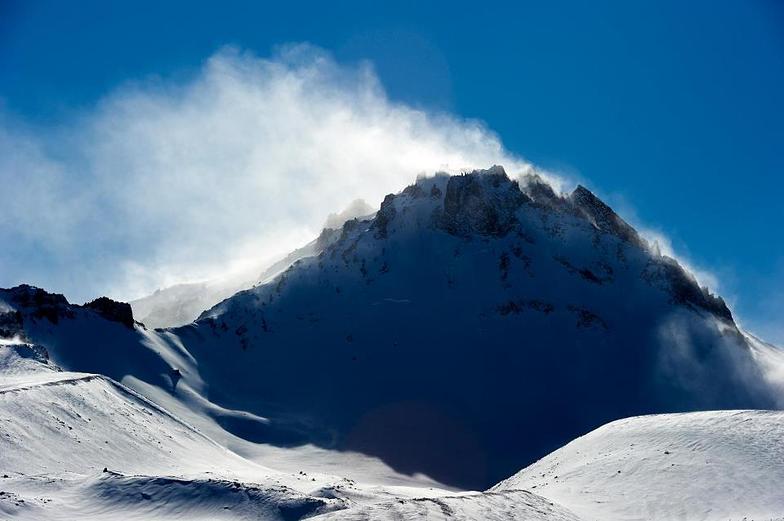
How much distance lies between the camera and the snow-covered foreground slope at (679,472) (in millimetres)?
32125

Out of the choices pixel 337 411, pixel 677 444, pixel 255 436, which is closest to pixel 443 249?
pixel 337 411

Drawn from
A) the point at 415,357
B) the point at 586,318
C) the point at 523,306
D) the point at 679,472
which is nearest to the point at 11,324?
the point at 415,357

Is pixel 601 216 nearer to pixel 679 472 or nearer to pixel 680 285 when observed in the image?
pixel 680 285

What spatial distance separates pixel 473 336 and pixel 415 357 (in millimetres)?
11539

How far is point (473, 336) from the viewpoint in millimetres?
137000

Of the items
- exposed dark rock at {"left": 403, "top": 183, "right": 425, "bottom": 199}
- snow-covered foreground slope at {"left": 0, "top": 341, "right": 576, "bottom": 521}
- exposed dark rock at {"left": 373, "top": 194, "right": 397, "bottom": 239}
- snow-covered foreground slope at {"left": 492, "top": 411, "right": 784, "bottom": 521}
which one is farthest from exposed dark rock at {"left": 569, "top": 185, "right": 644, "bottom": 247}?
snow-covered foreground slope at {"left": 492, "top": 411, "right": 784, "bottom": 521}

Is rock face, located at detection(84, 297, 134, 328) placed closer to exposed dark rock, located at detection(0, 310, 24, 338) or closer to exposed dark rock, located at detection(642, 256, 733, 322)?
exposed dark rock, located at detection(0, 310, 24, 338)

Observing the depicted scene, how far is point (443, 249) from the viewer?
504 feet

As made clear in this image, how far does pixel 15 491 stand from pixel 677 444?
102 ft

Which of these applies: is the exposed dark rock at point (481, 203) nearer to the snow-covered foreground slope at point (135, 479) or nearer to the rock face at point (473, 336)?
the rock face at point (473, 336)

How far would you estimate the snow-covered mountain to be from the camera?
60500mm

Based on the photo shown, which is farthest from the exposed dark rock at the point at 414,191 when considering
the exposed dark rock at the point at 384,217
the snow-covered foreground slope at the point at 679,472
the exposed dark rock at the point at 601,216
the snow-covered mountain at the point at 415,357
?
the snow-covered foreground slope at the point at 679,472

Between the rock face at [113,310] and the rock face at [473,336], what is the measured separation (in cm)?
1216

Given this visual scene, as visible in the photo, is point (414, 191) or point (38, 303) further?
point (414, 191)
